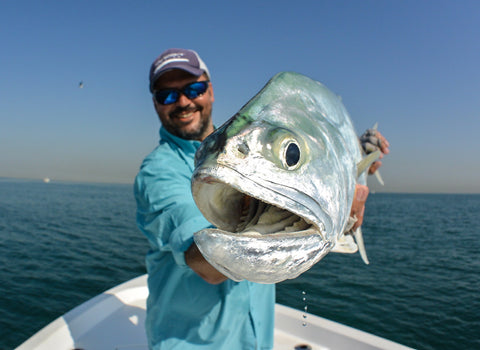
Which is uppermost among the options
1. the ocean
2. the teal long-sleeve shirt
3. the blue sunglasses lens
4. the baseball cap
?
the baseball cap

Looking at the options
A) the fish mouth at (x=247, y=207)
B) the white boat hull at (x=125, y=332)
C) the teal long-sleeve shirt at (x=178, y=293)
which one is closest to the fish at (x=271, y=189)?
the fish mouth at (x=247, y=207)

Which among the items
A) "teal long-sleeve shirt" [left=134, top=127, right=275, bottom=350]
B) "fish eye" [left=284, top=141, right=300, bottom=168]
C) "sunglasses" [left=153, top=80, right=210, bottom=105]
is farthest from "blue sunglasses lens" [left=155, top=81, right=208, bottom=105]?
"fish eye" [left=284, top=141, right=300, bottom=168]

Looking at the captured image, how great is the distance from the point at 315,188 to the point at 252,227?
23 centimetres

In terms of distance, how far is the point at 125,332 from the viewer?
145 inches

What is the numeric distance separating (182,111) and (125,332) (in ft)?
8.64

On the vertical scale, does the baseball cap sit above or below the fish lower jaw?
above

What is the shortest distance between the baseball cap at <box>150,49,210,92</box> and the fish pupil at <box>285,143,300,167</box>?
1595mm

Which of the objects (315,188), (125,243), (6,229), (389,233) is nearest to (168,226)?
(315,188)

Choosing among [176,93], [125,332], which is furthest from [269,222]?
[125,332]

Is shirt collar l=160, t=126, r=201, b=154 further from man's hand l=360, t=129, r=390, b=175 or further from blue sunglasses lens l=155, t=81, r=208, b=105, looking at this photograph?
man's hand l=360, t=129, r=390, b=175

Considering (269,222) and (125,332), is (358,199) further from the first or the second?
(125,332)

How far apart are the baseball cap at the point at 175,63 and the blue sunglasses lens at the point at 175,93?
0.09 metres

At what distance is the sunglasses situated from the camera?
7.95ft

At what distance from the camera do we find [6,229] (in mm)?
16406
